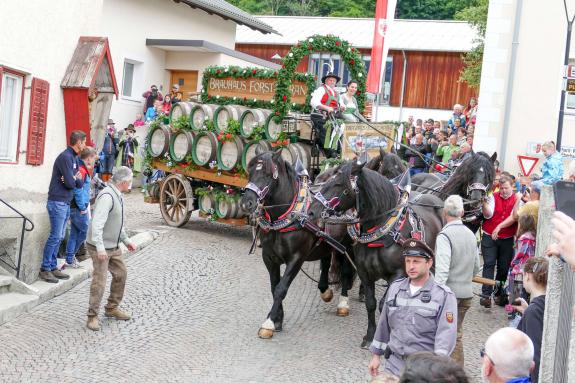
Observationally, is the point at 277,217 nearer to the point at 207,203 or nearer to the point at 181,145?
the point at 207,203

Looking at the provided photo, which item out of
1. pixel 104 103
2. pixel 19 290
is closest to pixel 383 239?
pixel 19 290

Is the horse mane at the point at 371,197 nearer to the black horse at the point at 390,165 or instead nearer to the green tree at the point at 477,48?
the black horse at the point at 390,165

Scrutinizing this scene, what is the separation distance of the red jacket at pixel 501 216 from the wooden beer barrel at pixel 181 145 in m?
6.24

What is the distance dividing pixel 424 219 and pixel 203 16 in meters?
20.2

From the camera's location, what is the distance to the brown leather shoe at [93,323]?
8.95 metres

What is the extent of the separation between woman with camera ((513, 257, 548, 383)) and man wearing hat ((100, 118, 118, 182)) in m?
16.1

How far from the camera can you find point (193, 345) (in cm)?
870

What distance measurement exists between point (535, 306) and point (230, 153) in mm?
9840

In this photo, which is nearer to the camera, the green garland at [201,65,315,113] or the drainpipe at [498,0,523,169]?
the green garland at [201,65,315,113]

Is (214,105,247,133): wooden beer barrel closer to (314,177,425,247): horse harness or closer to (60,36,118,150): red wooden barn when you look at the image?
(60,36,118,150): red wooden barn

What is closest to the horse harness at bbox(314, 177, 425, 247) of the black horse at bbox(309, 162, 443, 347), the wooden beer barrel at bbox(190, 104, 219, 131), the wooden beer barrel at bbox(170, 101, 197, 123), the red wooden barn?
the black horse at bbox(309, 162, 443, 347)

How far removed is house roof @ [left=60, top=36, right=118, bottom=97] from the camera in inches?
460

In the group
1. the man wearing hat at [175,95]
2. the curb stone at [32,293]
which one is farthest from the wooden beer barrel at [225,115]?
the man wearing hat at [175,95]

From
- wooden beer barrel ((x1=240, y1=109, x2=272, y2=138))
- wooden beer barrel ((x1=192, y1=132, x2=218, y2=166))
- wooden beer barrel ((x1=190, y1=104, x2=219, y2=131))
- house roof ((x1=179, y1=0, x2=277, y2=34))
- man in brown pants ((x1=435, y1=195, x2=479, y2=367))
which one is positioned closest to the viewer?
man in brown pants ((x1=435, y1=195, x2=479, y2=367))
